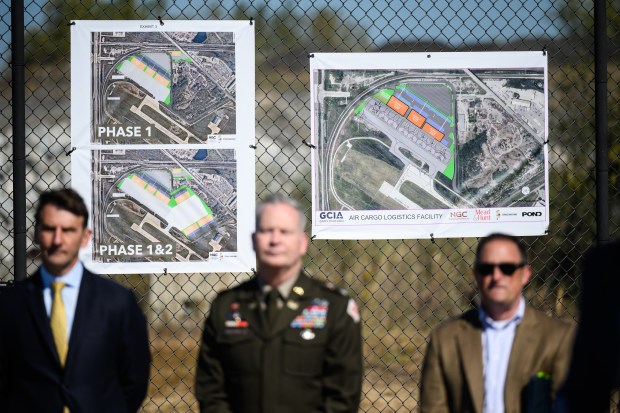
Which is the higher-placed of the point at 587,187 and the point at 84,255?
the point at 587,187

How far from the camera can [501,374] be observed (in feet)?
11.3

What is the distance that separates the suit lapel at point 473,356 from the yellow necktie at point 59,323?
4.87 ft

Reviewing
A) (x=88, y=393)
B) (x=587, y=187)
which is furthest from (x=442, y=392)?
(x=587, y=187)

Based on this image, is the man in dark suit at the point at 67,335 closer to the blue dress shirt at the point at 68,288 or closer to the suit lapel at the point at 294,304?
the blue dress shirt at the point at 68,288

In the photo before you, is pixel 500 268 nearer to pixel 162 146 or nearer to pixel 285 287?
pixel 285 287

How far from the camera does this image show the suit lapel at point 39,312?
3402 millimetres

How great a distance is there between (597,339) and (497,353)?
4.52 feet

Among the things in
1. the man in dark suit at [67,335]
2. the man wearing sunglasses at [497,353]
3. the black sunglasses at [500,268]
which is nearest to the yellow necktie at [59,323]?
the man in dark suit at [67,335]

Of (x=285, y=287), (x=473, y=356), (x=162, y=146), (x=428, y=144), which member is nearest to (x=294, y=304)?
(x=285, y=287)

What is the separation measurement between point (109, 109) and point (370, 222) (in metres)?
1.64

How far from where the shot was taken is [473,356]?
345cm

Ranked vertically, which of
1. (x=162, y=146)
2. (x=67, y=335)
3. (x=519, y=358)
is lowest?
(x=519, y=358)

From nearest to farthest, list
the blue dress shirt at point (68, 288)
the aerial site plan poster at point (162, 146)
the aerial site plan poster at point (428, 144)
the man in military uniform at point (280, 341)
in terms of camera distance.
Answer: the man in military uniform at point (280, 341) → the blue dress shirt at point (68, 288) → the aerial site plan poster at point (162, 146) → the aerial site plan poster at point (428, 144)

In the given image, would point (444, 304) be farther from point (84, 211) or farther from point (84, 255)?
point (84, 211)
